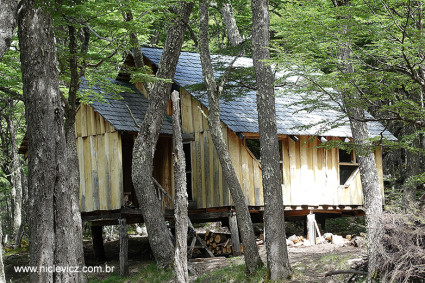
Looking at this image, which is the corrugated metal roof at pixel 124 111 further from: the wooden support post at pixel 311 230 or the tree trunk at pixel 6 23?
the tree trunk at pixel 6 23

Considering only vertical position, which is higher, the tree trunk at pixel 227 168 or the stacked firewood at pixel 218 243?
the tree trunk at pixel 227 168

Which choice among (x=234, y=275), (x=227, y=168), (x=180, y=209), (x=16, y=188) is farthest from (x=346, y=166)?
(x=16, y=188)

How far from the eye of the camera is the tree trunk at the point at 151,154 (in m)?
14.9

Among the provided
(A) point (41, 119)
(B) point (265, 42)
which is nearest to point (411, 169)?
(B) point (265, 42)

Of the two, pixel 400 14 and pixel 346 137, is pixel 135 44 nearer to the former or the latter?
pixel 400 14

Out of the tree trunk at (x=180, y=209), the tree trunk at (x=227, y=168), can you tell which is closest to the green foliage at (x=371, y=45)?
the tree trunk at (x=180, y=209)

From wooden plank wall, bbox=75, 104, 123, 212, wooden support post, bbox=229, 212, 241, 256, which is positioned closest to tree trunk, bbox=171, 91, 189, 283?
wooden support post, bbox=229, 212, 241, 256

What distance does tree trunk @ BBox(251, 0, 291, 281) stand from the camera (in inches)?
482

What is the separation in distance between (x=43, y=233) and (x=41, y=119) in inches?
73.1

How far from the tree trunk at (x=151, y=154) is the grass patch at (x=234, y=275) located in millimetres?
1423

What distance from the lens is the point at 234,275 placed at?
43.8ft

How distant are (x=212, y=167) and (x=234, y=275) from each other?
4.35 m

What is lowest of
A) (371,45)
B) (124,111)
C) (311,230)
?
(311,230)

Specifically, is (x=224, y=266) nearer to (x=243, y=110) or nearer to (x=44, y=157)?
(x=243, y=110)
